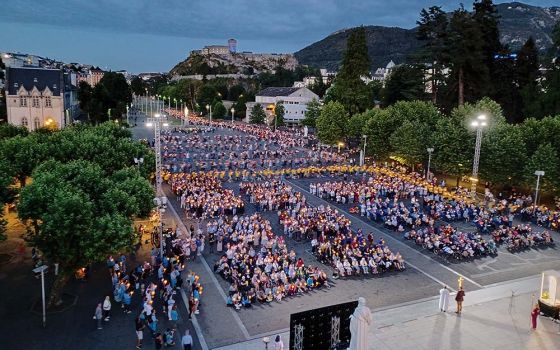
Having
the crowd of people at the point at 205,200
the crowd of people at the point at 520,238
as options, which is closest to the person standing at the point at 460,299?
the crowd of people at the point at 520,238

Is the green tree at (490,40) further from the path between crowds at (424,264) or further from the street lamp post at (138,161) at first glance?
the street lamp post at (138,161)

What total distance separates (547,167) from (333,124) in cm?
3349

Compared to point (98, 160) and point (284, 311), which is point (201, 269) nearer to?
point (284, 311)

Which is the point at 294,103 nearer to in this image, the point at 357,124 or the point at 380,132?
the point at 357,124

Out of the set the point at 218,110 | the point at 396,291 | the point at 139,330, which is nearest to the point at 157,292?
the point at 139,330

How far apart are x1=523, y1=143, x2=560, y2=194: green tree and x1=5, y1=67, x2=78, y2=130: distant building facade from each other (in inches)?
2609

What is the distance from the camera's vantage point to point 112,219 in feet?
59.0

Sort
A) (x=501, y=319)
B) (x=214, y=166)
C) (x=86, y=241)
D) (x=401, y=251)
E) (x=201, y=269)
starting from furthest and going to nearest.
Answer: (x=214, y=166), (x=401, y=251), (x=201, y=269), (x=501, y=319), (x=86, y=241)

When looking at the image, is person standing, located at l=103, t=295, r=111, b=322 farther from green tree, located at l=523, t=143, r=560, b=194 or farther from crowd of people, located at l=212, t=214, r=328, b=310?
green tree, located at l=523, t=143, r=560, b=194

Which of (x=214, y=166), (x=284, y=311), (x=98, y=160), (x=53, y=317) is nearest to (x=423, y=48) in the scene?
(x=214, y=166)

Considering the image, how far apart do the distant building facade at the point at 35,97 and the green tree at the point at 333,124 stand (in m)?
42.8

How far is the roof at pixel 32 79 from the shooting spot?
70688 mm

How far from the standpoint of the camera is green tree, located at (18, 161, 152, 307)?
16797mm

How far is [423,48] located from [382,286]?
51.3 meters
